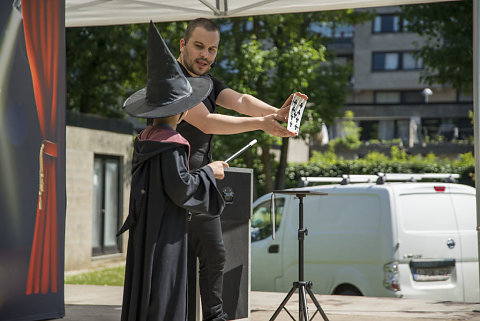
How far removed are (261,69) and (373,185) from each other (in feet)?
38.4

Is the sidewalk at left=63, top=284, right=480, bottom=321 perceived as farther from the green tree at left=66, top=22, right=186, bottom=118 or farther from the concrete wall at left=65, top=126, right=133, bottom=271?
the green tree at left=66, top=22, right=186, bottom=118

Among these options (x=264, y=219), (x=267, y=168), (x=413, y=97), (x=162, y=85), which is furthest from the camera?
(x=413, y=97)

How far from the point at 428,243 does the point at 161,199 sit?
5298mm

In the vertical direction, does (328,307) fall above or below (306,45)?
below

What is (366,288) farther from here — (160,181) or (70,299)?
(160,181)

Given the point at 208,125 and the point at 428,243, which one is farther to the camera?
the point at 428,243

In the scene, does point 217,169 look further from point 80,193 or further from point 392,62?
point 392,62

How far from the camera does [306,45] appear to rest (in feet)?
68.6

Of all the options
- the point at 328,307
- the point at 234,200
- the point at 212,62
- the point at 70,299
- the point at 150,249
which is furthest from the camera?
the point at 70,299

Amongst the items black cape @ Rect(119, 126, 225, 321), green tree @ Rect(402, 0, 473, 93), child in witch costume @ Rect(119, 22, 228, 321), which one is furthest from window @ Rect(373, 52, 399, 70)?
black cape @ Rect(119, 126, 225, 321)

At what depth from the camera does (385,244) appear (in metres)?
8.21

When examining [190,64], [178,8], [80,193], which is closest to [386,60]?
[80,193]

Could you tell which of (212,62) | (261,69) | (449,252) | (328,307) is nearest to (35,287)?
(212,62)

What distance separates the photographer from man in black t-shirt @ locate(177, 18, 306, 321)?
434cm
